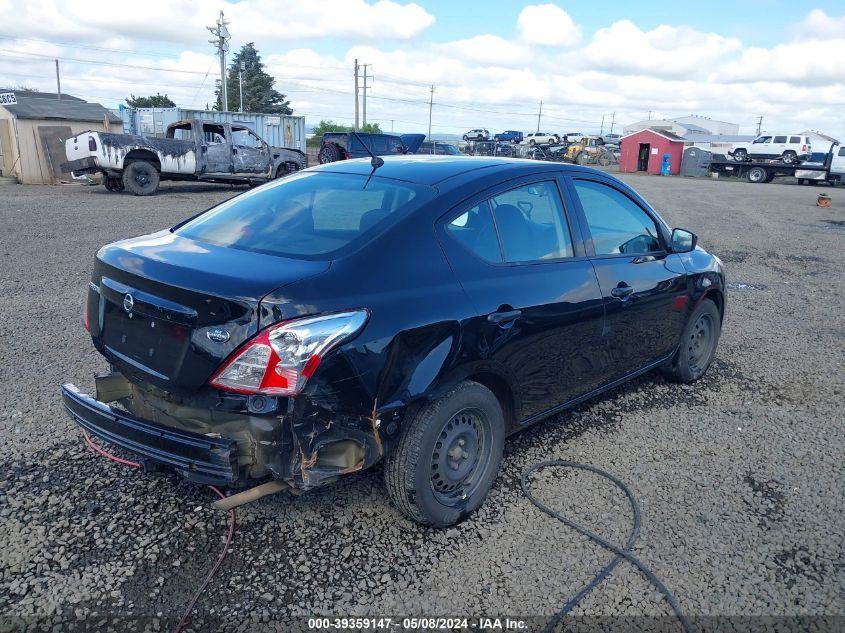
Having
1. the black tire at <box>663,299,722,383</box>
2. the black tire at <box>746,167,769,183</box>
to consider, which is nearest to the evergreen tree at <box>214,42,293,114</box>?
the black tire at <box>746,167,769,183</box>

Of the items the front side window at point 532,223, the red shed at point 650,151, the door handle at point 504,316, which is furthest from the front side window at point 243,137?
the red shed at point 650,151

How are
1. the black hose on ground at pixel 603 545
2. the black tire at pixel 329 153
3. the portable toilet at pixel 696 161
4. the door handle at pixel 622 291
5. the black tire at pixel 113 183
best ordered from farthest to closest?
the portable toilet at pixel 696 161 < the black tire at pixel 329 153 < the black tire at pixel 113 183 < the door handle at pixel 622 291 < the black hose on ground at pixel 603 545

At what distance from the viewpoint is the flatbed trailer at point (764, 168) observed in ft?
115

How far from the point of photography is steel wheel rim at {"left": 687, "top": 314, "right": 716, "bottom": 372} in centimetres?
488

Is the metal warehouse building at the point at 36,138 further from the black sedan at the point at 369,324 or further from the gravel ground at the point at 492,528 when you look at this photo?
the black sedan at the point at 369,324

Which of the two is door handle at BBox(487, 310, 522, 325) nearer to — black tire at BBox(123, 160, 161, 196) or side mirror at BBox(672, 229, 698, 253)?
side mirror at BBox(672, 229, 698, 253)

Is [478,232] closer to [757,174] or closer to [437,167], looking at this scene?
[437,167]

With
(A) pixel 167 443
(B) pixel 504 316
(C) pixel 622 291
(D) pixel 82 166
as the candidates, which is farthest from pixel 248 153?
(A) pixel 167 443

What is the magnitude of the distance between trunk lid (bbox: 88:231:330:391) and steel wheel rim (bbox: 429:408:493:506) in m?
0.97

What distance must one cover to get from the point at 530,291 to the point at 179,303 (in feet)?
5.44

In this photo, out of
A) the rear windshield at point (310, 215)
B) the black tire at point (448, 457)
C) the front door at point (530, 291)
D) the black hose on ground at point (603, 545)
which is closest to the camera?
the black hose on ground at point (603, 545)

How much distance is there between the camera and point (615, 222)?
411cm

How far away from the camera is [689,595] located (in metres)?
2.68

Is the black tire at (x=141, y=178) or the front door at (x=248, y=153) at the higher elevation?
A: the front door at (x=248, y=153)
